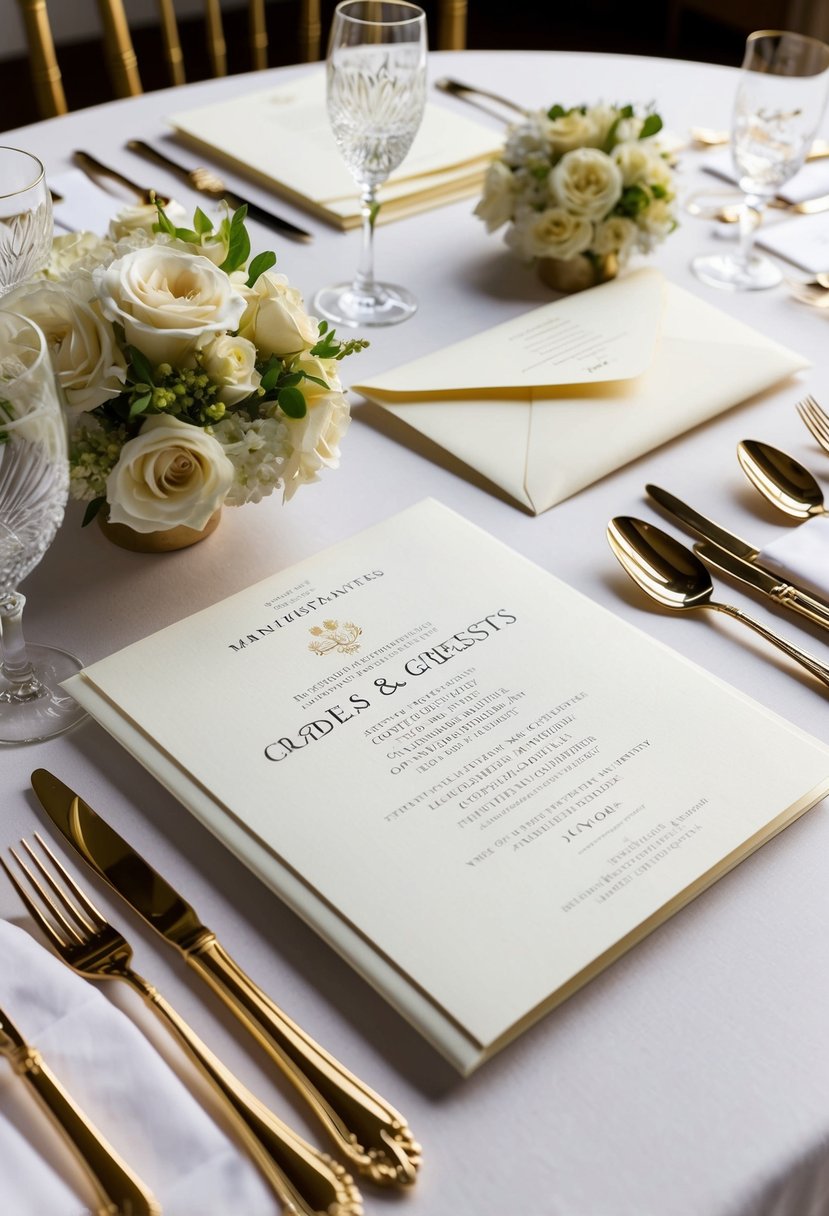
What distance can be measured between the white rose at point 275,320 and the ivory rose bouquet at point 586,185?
0.46 m

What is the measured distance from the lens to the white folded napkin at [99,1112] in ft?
1.67

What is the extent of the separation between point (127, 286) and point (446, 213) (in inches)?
27.9

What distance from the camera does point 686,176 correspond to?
4.75 ft

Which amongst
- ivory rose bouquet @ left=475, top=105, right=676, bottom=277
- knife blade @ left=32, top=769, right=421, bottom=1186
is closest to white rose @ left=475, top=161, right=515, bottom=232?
ivory rose bouquet @ left=475, top=105, right=676, bottom=277

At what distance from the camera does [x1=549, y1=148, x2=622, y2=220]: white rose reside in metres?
1.15

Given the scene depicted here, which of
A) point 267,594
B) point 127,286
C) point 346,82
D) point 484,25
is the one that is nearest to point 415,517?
point 267,594

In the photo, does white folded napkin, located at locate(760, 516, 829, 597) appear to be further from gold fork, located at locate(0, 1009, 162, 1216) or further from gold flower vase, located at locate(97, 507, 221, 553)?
gold fork, located at locate(0, 1009, 162, 1216)

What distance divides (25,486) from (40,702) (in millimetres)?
172

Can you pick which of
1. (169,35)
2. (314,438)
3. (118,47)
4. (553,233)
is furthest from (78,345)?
(169,35)

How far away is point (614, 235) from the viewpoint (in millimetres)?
1166

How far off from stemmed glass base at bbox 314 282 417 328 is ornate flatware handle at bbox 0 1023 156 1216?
30.3 inches

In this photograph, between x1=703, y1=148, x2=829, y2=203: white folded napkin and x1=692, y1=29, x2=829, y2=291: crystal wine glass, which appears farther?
x1=703, y1=148, x2=829, y2=203: white folded napkin

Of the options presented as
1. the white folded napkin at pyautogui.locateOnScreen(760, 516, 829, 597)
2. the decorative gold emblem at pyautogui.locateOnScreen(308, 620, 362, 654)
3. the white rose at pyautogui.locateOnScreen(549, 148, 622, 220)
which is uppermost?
the white rose at pyautogui.locateOnScreen(549, 148, 622, 220)

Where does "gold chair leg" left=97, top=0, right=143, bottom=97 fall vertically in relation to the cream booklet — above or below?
below
